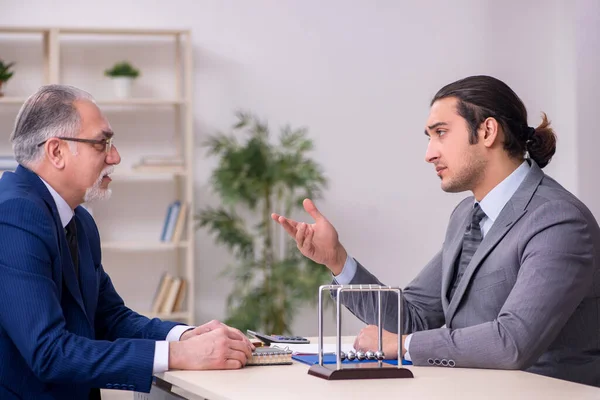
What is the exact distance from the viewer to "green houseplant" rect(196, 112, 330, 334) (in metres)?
5.52

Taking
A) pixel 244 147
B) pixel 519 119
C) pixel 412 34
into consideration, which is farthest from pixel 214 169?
pixel 519 119

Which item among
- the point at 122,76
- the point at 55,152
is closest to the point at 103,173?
the point at 55,152

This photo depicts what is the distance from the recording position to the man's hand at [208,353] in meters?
2.24

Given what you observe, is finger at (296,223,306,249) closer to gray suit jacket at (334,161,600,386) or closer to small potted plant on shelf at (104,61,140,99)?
gray suit jacket at (334,161,600,386)

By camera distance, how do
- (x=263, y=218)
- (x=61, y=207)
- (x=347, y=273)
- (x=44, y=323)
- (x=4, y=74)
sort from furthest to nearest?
(x=263, y=218), (x=4, y=74), (x=347, y=273), (x=61, y=207), (x=44, y=323)

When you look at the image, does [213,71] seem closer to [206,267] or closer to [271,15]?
[271,15]

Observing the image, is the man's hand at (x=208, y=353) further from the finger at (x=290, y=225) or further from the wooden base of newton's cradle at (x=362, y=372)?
the finger at (x=290, y=225)

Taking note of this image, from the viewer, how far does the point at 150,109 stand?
5.92 metres

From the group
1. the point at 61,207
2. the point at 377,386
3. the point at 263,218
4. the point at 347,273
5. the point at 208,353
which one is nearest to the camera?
the point at 377,386

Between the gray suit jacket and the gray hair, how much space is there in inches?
38.2

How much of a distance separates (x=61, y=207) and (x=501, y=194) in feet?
4.24

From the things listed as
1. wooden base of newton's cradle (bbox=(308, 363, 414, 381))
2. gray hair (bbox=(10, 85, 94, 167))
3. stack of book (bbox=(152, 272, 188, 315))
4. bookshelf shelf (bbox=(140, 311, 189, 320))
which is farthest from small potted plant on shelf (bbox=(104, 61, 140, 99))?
wooden base of newton's cradle (bbox=(308, 363, 414, 381))

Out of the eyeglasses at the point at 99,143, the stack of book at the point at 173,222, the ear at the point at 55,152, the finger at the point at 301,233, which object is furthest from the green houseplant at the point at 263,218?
the ear at the point at 55,152

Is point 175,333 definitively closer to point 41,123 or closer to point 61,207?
point 61,207
